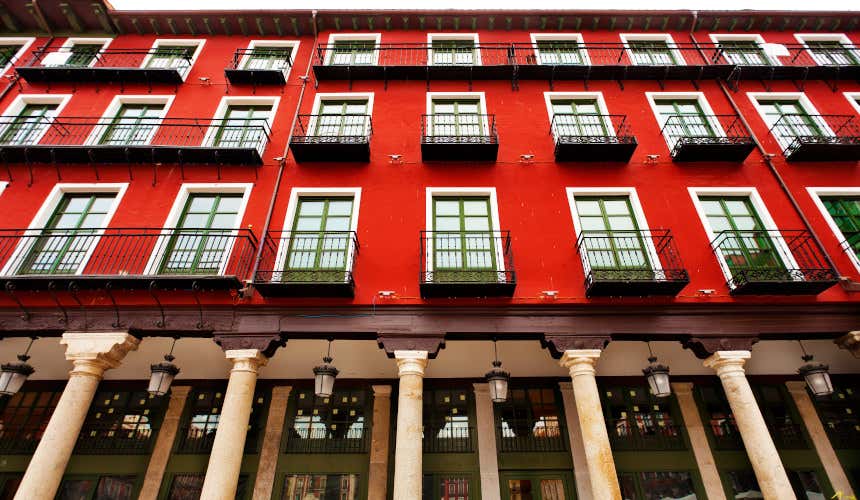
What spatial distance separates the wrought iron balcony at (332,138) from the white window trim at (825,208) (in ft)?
34.9

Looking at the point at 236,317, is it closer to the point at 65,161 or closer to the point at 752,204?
the point at 65,161

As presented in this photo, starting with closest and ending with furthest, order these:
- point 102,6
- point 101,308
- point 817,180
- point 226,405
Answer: point 226,405, point 101,308, point 817,180, point 102,6

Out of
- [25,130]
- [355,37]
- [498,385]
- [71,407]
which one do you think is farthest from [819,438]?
[25,130]

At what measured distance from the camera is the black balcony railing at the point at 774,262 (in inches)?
316

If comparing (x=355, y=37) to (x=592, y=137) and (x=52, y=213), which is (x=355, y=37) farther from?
(x=52, y=213)

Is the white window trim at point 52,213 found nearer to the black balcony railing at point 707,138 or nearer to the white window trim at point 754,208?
the white window trim at point 754,208

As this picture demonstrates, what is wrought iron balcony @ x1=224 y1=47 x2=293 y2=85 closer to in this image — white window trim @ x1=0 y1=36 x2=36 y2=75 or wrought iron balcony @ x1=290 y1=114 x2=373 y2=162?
wrought iron balcony @ x1=290 y1=114 x2=373 y2=162

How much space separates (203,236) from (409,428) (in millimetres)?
6013

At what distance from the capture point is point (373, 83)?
12.3 m

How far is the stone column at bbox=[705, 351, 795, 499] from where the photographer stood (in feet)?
21.9

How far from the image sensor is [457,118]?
1135cm

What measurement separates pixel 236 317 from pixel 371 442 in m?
4.23

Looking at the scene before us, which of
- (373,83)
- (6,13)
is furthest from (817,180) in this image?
(6,13)

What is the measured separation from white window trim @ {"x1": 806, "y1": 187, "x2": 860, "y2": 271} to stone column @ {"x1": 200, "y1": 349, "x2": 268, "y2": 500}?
12.4 metres
